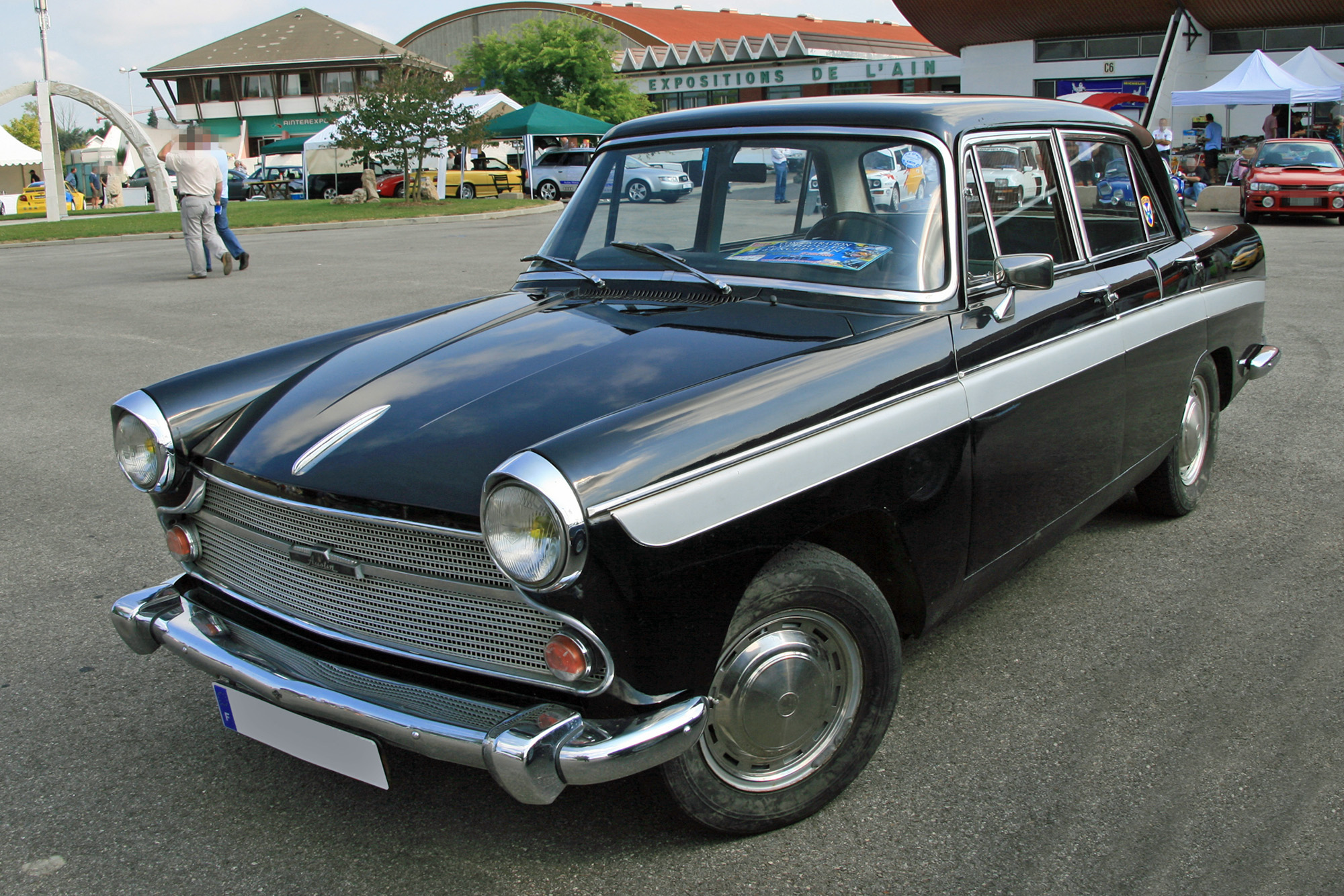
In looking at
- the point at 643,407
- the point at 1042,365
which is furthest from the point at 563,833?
the point at 1042,365

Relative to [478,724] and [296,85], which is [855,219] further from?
[296,85]

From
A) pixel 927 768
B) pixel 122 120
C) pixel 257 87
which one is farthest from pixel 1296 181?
pixel 257 87

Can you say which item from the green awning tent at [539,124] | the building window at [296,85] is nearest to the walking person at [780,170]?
the green awning tent at [539,124]

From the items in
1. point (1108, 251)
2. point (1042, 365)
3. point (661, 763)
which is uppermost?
point (1108, 251)

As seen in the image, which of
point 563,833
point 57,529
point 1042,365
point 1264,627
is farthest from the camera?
point 57,529

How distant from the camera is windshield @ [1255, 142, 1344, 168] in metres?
17.8

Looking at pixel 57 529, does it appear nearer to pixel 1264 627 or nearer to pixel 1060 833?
pixel 1060 833

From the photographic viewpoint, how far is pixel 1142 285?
3.84 m

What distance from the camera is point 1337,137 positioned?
83.6 ft

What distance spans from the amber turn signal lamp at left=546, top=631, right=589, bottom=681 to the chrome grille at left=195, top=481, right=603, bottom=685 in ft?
0.09

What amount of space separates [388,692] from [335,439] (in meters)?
0.64

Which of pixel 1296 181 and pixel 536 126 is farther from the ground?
pixel 536 126

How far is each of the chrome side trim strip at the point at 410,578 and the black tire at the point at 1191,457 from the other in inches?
120

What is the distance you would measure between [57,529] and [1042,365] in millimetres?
4062
